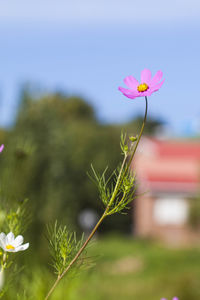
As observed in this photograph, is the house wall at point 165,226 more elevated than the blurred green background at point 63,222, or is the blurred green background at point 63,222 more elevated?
the blurred green background at point 63,222

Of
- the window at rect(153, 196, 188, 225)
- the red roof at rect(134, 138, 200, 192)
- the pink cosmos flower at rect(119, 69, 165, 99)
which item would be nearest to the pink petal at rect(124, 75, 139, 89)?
the pink cosmos flower at rect(119, 69, 165, 99)

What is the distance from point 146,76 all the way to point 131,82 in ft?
0.09

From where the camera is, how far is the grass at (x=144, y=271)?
35.0 feet

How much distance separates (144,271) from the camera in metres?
15.7

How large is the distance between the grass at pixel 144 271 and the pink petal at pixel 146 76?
798cm

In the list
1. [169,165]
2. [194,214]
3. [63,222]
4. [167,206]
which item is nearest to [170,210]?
[167,206]

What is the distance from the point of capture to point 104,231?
24859mm

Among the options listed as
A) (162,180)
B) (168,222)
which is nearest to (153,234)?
(168,222)

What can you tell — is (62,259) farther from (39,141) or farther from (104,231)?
(104,231)

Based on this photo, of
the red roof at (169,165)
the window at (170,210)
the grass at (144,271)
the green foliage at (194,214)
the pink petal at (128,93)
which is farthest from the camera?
the red roof at (169,165)

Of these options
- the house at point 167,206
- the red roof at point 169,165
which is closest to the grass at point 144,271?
the house at point 167,206

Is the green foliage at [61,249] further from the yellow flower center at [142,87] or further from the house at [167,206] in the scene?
the house at [167,206]

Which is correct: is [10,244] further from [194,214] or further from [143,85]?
[194,214]

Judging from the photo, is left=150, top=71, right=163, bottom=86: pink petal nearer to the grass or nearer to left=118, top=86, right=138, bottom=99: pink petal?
left=118, top=86, right=138, bottom=99: pink petal
